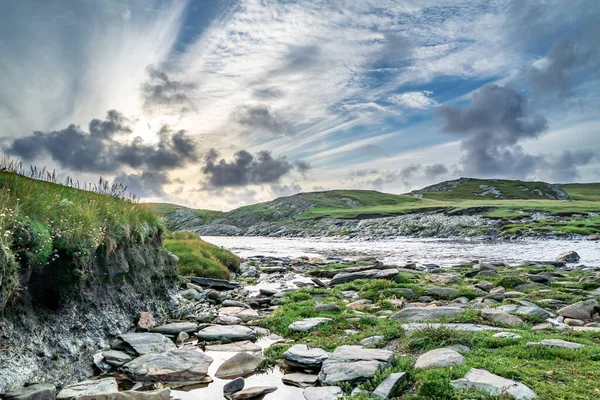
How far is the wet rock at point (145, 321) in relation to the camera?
12734 millimetres

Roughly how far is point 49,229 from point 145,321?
4742 mm

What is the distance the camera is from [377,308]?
53.8 ft

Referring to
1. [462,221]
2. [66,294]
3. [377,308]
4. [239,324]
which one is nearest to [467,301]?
Result: [377,308]

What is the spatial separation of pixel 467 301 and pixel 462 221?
84766 mm

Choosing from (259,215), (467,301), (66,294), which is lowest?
(467,301)

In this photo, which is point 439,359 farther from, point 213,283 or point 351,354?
point 213,283

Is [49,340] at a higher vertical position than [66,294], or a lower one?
lower

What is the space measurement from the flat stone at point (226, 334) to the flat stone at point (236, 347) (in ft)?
1.38

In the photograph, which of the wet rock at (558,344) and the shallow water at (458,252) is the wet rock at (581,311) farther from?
the shallow water at (458,252)

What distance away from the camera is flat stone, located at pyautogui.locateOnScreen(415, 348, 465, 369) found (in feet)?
26.2

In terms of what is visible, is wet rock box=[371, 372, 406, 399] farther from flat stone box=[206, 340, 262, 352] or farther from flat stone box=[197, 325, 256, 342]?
flat stone box=[197, 325, 256, 342]

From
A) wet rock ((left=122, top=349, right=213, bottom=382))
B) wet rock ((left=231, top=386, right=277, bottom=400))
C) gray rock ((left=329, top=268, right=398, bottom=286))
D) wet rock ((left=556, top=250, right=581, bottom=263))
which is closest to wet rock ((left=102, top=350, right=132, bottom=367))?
wet rock ((left=122, top=349, right=213, bottom=382))

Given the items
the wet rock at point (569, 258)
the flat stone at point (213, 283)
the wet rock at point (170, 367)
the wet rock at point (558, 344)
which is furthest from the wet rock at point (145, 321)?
the wet rock at point (569, 258)

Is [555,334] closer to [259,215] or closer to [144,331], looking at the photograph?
[144,331]
